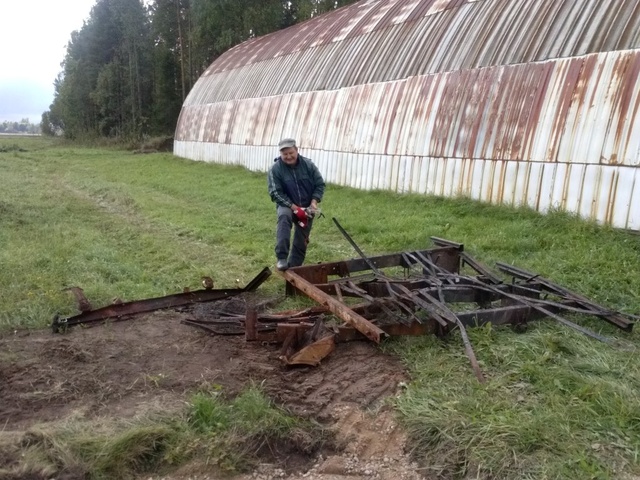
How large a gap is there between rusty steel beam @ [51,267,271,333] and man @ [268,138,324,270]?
0.53 metres

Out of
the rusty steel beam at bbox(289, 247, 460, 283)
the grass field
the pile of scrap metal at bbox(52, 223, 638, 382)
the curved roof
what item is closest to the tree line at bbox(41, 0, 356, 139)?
the curved roof

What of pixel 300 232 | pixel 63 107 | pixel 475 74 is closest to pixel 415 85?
pixel 475 74

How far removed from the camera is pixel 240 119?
78.9ft

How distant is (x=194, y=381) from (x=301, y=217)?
289 centimetres

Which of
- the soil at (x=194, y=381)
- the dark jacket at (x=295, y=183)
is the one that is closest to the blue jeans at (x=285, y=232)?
the dark jacket at (x=295, y=183)

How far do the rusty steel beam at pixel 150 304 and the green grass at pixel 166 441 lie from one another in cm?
205

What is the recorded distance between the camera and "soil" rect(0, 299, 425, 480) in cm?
373

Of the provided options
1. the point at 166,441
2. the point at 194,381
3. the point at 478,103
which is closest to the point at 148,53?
the point at 478,103

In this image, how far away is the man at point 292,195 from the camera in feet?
23.0

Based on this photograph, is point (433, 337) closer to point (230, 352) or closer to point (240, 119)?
point (230, 352)

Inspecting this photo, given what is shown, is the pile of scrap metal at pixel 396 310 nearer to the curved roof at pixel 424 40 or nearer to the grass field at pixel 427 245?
the grass field at pixel 427 245

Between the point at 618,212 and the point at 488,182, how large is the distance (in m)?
2.89

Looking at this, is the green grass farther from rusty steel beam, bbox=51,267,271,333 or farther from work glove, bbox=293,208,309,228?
work glove, bbox=293,208,309,228

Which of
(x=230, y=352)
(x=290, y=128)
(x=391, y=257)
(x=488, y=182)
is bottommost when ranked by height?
(x=230, y=352)
